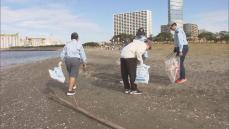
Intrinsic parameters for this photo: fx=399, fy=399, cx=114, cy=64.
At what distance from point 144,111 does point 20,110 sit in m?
3.15

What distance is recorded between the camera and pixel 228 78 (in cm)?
1321

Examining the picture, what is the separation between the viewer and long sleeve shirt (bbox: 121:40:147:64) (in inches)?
416

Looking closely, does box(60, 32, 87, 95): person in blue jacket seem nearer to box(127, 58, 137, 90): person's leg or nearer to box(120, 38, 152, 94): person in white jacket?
box(120, 38, 152, 94): person in white jacket

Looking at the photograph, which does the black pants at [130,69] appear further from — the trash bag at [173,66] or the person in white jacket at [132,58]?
the trash bag at [173,66]

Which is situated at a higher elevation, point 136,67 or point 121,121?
point 136,67

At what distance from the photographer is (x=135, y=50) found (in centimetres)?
1062

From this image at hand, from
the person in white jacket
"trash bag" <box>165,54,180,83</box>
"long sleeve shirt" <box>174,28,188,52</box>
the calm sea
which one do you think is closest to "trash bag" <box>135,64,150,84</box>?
the person in white jacket

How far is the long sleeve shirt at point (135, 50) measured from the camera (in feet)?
34.7

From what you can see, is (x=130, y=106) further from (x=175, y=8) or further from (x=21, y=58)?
(x=21, y=58)

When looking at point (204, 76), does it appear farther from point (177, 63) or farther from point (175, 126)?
point (175, 126)

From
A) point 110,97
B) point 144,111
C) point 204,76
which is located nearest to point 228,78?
point 204,76

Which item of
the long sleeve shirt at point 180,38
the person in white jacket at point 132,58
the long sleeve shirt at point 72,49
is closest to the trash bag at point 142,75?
the person in white jacket at point 132,58

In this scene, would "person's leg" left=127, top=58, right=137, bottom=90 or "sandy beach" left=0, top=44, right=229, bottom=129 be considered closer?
"sandy beach" left=0, top=44, right=229, bottom=129

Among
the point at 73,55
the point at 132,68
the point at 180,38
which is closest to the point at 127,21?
the point at 180,38
